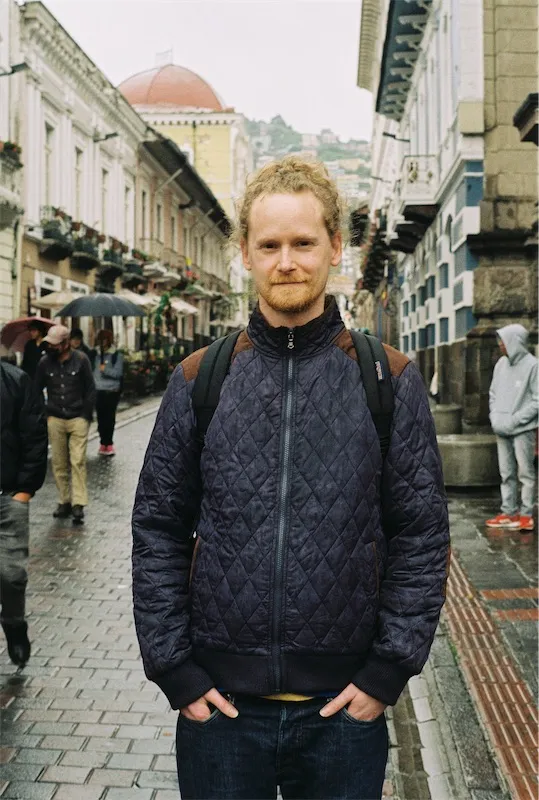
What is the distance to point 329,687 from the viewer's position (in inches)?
77.3

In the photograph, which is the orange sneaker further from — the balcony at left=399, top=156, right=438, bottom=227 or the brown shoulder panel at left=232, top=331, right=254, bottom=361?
the balcony at left=399, top=156, right=438, bottom=227

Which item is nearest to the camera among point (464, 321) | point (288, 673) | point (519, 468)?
point (288, 673)

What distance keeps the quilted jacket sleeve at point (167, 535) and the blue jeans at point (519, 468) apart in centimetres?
657

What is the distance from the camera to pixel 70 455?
9.14 metres

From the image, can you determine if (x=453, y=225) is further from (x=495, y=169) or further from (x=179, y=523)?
(x=179, y=523)

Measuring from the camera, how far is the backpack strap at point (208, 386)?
6.86ft

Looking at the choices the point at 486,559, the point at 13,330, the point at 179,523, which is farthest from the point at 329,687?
the point at 13,330

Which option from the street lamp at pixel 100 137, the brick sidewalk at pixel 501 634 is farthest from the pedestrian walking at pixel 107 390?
the street lamp at pixel 100 137

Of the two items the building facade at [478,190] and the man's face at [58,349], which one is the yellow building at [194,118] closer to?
the building facade at [478,190]

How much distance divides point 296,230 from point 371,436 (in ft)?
1.62

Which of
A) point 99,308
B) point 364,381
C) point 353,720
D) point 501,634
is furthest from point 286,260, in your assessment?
point 99,308

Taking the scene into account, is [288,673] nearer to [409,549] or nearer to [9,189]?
[409,549]

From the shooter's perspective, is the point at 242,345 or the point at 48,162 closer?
the point at 242,345

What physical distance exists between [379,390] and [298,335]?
22 cm
